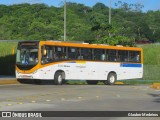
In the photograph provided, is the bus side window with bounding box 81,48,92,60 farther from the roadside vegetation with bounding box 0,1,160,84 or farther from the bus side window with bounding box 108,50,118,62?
the roadside vegetation with bounding box 0,1,160,84

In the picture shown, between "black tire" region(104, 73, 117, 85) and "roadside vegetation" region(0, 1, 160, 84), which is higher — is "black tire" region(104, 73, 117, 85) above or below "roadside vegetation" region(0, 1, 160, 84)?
below

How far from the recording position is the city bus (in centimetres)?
2945

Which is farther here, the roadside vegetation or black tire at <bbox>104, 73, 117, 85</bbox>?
the roadside vegetation

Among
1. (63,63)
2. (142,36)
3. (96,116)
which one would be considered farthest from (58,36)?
(96,116)

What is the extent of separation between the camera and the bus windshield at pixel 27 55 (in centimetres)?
2938

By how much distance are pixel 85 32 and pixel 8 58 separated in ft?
132

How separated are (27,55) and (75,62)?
11.2 ft

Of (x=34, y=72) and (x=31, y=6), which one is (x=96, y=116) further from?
(x=31, y=6)

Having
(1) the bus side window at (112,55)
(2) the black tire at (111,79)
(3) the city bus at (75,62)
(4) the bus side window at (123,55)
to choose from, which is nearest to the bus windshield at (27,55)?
(3) the city bus at (75,62)

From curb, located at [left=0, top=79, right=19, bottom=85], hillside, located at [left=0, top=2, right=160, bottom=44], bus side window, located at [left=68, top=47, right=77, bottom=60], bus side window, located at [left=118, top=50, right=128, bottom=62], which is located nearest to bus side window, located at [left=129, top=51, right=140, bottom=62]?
bus side window, located at [left=118, top=50, right=128, bottom=62]

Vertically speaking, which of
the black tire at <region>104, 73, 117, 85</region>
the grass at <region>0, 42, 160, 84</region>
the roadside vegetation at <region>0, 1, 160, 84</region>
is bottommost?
the black tire at <region>104, 73, 117, 85</region>

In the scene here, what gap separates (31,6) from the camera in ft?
315

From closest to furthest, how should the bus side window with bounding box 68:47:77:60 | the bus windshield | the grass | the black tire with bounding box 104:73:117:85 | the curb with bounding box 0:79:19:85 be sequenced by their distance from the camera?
the bus windshield, the curb with bounding box 0:79:19:85, the bus side window with bounding box 68:47:77:60, the black tire with bounding box 104:73:117:85, the grass

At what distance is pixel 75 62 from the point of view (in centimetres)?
3141
